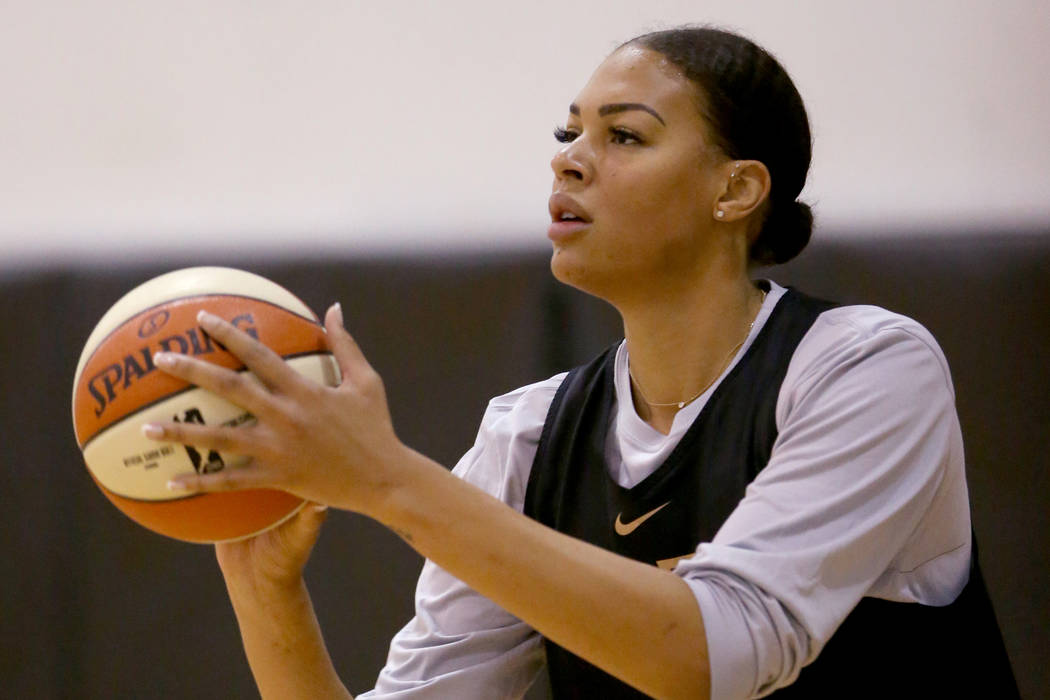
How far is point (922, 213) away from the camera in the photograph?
111 inches

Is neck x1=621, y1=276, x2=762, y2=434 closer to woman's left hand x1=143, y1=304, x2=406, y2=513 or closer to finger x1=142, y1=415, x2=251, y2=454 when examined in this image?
woman's left hand x1=143, y1=304, x2=406, y2=513

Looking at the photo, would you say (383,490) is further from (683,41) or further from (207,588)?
(207,588)

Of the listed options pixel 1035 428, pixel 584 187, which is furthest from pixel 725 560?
Answer: pixel 1035 428

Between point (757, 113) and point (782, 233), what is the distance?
209 mm

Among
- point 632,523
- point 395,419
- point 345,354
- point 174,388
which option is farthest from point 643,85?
point 395,419

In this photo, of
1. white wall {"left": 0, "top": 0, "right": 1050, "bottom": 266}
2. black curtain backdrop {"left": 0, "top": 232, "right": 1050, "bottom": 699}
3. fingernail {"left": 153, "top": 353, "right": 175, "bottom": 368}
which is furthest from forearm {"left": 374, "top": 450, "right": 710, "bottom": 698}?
white wall {"left": 0, "top": 0, "right": 1050, "bottom": 266}

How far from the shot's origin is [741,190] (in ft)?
5.76

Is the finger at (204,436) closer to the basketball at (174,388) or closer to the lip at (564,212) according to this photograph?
the basketball at (174,388)

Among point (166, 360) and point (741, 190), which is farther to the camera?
point (741, 190)

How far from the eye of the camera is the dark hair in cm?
174

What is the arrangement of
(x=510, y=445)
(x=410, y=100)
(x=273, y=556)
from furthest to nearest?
(x=410, y=100) → (x=510, y=445) → (x=273, y=556)

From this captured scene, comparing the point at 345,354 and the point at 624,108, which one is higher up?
the point at 624,108

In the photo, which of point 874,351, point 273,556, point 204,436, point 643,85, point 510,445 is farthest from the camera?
point 510,445

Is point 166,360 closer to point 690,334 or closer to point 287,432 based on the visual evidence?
point 287,432
